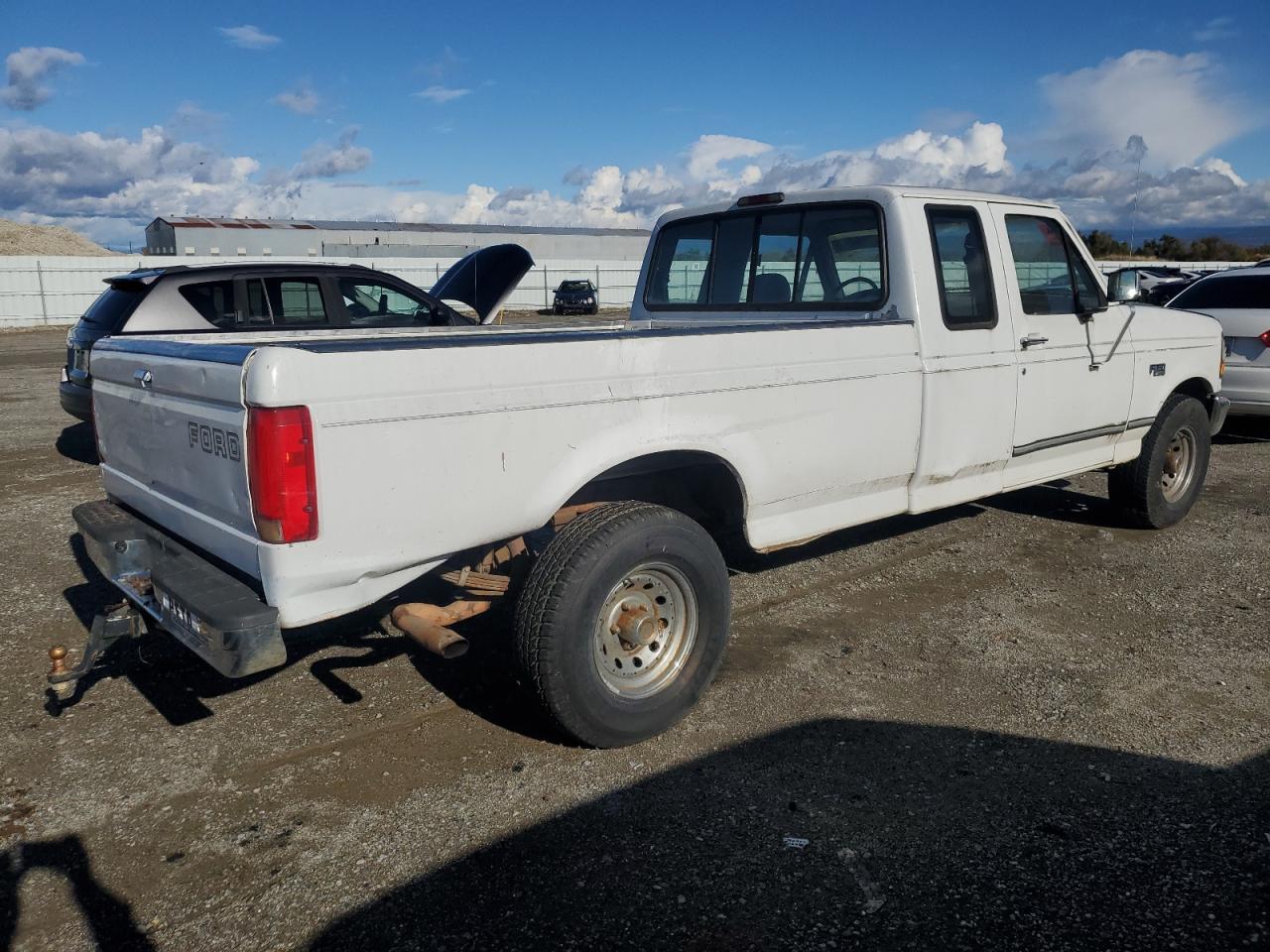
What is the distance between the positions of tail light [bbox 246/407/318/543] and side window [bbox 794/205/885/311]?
2936mm

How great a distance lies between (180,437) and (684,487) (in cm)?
204

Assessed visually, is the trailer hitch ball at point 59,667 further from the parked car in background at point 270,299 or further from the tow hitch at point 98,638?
the parked car in background at point 270,299

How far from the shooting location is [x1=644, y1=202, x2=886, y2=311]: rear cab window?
15.9ft

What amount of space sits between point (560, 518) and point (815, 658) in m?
1.51

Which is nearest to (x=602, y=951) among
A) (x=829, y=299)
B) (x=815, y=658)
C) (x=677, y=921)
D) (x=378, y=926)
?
(x=677, y=921)

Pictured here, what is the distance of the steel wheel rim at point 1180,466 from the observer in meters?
6.54

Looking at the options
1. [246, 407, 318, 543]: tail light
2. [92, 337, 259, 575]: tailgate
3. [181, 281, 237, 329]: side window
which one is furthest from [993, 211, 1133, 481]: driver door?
[181, 281, 237, 329]: side window

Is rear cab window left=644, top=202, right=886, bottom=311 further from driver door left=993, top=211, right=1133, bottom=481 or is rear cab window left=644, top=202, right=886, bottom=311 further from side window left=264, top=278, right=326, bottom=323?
side window left=264, top=278, right=326, bottom=323

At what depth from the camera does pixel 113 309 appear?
26.7 feet

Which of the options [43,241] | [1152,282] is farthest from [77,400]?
[43,241]

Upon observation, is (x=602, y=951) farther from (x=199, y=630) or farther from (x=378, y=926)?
(x=199, y=630)

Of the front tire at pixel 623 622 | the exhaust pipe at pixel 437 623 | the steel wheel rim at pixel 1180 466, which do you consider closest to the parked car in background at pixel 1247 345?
the steel wheel rim at pixel 1180 466

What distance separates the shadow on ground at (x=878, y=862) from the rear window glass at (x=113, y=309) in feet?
21.7

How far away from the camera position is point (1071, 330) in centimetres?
536
